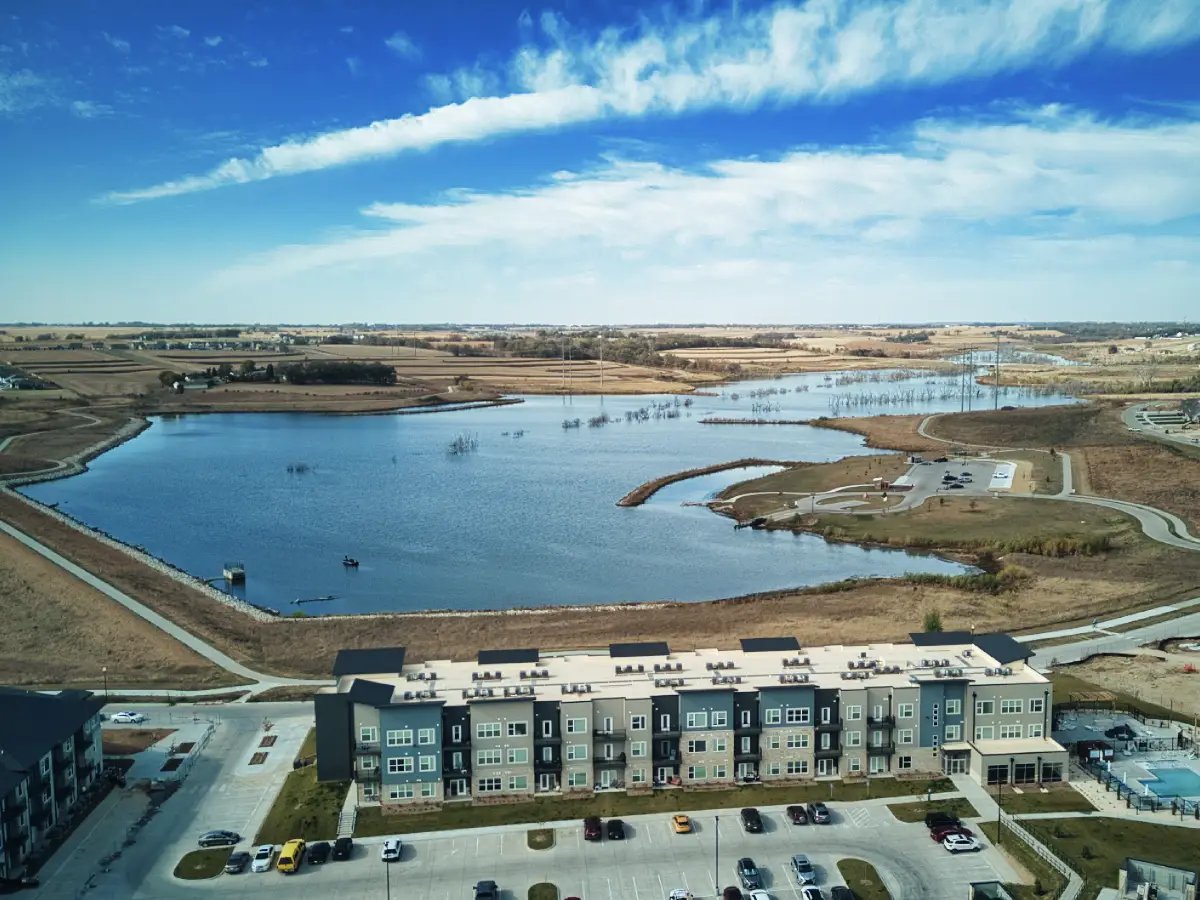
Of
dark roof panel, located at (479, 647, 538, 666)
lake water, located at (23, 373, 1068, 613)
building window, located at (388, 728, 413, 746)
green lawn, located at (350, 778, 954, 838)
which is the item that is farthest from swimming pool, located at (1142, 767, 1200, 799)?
lake water, located at (23, 373, 1068, 613)

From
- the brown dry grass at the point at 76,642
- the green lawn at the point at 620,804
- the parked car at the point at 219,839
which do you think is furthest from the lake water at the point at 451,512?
the parked car at the point at 219,839

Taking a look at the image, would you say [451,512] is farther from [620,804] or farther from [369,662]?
[620,804]

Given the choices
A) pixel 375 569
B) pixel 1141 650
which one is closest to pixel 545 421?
pixel 375 569

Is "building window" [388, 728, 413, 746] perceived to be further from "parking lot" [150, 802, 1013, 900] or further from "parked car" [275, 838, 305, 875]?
"parked car" [275, 838, 305, 875]

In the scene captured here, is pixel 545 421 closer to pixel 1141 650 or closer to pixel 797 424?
pixel 797 424

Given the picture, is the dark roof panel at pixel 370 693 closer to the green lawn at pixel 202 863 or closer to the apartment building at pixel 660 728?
the apartment building at pixel 660 728

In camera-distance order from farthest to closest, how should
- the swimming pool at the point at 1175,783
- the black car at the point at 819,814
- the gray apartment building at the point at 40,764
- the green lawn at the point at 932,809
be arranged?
1. the swimming pool at the point at 1175,783
2. the green lawn at the point at 932,809
3. the black car at the point at 819,814
4. the gray apartment building at the point at 40,764
